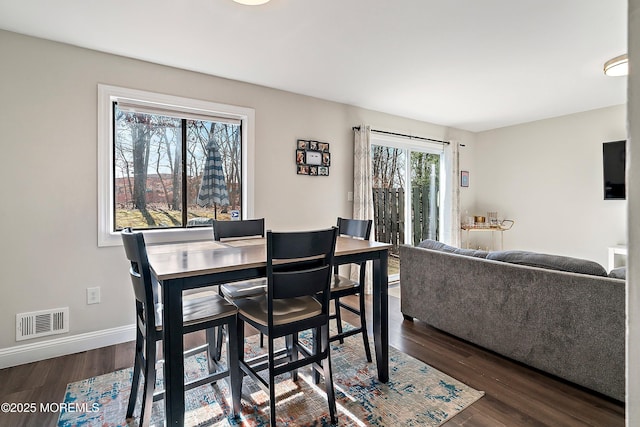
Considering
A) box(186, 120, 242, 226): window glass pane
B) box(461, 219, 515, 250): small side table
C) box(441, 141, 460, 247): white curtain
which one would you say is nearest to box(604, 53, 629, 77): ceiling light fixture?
box(441, 141, 460, 247): white curtain

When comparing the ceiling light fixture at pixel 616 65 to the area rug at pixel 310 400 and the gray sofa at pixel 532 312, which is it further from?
the area rug at pixel 310 400

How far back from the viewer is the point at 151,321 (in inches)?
60.4

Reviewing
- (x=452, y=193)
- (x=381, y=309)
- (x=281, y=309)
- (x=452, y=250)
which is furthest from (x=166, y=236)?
(x=452, y=193)

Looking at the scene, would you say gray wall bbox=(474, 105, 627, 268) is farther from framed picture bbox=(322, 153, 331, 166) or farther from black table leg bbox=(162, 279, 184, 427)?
black table leg bbox=(162, 279, 184, 427)

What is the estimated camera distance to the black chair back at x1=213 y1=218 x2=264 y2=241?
2555mm

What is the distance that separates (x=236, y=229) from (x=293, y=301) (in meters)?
0.96

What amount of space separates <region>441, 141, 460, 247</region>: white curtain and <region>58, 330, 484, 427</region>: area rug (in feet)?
11.2

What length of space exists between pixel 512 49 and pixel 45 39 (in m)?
3.67

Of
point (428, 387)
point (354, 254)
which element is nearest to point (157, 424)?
point (354, 254)

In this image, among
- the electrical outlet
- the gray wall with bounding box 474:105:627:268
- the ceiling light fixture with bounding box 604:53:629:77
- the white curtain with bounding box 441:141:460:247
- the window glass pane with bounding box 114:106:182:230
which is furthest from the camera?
the white curtain with bounding box 441:141:460:247

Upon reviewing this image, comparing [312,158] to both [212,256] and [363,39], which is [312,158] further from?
[212,256]

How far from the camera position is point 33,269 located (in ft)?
8.05

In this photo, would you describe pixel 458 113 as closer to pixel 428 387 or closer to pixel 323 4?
pixel 323 4

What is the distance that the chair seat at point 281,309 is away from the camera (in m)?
1.71
